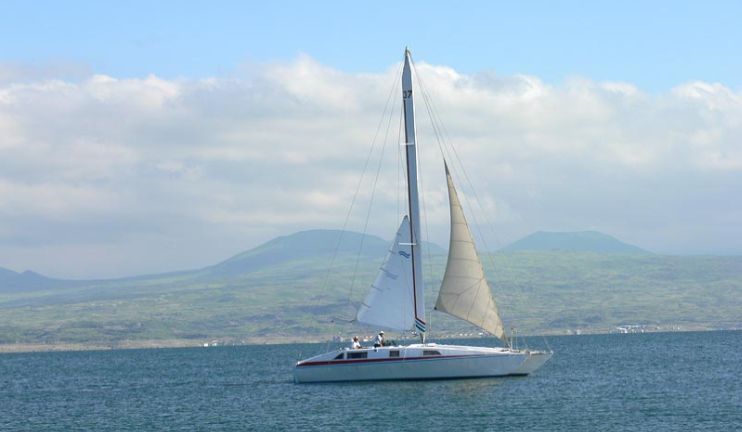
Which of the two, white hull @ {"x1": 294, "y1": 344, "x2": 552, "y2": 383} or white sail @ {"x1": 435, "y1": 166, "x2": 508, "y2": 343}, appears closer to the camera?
white hull @ {"x1": 294, "y1": 344, "x2": 552, "y2": 383}

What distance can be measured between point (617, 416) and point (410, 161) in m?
26.3

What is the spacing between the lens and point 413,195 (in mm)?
84562

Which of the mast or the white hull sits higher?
the mast

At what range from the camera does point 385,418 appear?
6944 centimetres

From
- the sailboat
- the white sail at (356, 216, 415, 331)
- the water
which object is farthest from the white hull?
the white sail at (356, 216, 415, 331)

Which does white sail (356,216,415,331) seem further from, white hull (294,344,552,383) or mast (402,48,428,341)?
white hull (294,344,552,383)

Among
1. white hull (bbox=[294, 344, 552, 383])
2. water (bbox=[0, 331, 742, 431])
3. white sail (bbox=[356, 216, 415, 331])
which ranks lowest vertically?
water (bbox=[0, 331, 742, 431])

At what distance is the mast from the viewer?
8425 centimetres

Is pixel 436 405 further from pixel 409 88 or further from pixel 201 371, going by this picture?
pixel 201 371

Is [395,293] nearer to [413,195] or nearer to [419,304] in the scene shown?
[419,304]

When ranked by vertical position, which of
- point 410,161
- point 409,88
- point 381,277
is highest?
point 409,88

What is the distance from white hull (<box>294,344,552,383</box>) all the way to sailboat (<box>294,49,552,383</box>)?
8 centimetres

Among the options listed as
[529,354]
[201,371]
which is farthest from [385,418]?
[201,371]

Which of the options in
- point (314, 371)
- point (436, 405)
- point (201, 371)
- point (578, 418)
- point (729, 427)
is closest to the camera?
point (729, 427)
